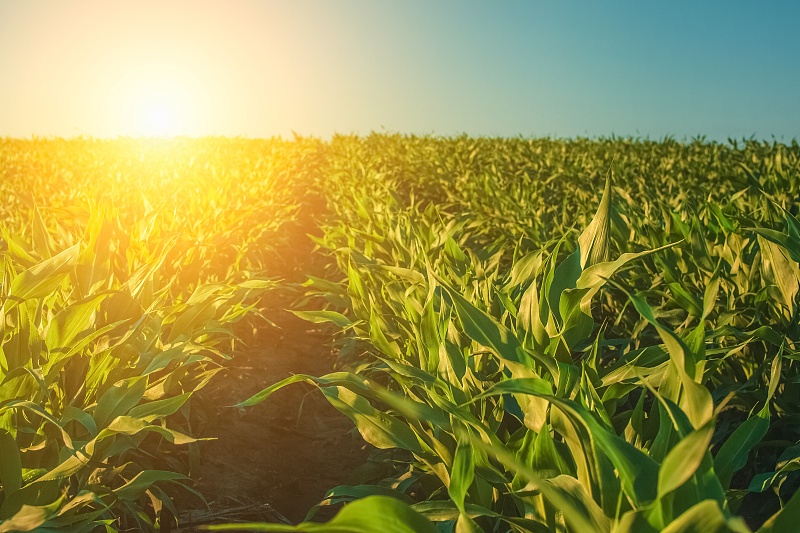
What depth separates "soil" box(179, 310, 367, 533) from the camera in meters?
2.62

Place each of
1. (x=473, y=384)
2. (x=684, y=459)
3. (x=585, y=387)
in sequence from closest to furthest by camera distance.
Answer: (x=684, y=459) < (x=585, y=387) < (x=473, y=384)

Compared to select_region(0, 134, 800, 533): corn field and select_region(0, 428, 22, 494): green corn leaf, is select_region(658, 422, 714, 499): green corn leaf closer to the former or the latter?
select_region(0, 134, 800, 533): corn field

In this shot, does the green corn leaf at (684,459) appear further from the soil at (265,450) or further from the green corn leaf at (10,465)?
the soil at (265,450)

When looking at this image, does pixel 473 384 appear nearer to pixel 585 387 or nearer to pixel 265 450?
pixel 585 387

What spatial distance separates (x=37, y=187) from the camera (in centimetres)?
1021

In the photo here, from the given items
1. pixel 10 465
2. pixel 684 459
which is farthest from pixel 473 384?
pixel 10 465

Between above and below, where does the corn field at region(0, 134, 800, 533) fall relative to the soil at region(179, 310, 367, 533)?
above

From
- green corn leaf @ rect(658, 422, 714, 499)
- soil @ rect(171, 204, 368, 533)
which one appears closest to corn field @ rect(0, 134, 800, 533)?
green corn leaf @ rect(658, 422, 714, 499)

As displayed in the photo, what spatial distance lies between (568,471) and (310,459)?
1977 mm

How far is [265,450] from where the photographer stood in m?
3.13

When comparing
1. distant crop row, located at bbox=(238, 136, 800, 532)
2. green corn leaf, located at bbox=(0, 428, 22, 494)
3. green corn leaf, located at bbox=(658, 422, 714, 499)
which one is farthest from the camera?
green corn leaf, located at bbox=(0, 428, 22, 494)

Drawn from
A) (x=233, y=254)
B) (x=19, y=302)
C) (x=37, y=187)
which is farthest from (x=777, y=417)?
(x=37, y=187)

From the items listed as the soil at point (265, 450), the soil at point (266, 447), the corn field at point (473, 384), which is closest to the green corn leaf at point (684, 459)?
the corn field at point (473, 384)

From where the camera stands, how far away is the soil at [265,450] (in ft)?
8.61
